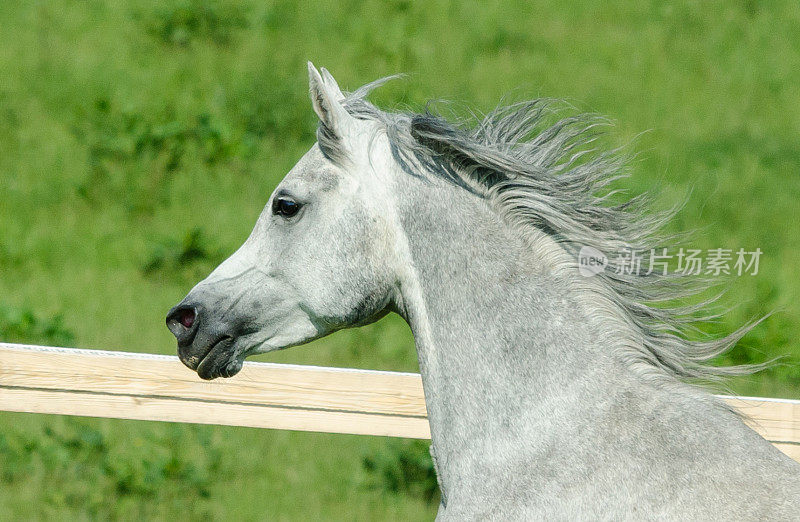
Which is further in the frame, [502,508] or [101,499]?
[101,499]

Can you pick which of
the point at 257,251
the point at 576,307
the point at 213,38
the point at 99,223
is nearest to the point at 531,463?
the point at 576,307

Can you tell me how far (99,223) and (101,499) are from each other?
307cm

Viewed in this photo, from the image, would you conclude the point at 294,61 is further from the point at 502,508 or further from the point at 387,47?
the point at 502,508

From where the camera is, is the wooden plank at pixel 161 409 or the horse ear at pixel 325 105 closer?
the horse ear at pixel 325 105

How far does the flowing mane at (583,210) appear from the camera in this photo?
91.4 inches

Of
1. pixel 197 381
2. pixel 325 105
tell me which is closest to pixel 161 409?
pixel 197 381

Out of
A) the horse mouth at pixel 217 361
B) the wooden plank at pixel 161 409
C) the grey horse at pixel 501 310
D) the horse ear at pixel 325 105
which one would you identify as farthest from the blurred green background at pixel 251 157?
the horse ear at pixel 325 105

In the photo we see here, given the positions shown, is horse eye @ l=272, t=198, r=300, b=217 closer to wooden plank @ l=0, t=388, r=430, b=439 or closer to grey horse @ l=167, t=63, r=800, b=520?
grey horse @ l=167, t=63, r=800, b=520

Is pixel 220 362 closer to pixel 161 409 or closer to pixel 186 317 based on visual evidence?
pixel 186 317

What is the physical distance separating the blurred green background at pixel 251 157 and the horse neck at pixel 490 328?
2.53 metres

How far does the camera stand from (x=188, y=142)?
7.55 m

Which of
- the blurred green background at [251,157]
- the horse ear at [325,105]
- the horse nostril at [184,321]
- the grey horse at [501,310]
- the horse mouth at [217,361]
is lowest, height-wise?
the blurred green background at [251,157]

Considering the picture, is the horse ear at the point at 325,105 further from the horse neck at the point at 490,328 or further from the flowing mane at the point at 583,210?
the horse neck at the point at 490,328

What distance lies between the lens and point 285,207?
2416 millimetres
